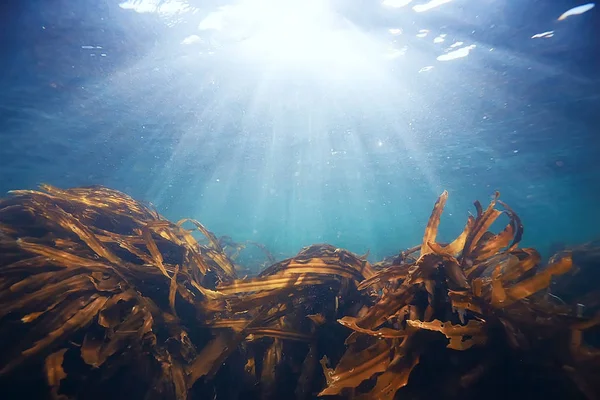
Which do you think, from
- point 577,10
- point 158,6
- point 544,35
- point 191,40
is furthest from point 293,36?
point 577,10

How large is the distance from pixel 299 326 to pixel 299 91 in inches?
543

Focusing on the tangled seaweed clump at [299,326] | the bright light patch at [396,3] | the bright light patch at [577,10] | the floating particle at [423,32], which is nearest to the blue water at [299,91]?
the floating particle at [423,32]

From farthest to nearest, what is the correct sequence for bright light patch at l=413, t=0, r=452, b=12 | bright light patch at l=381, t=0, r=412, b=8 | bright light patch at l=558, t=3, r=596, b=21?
bright light patch at l=381, t=0, r=412, b=8, bright light patch at l=413, t=0, r=452, b=12, bright light patch at l=558, t=3, r=596, b=21

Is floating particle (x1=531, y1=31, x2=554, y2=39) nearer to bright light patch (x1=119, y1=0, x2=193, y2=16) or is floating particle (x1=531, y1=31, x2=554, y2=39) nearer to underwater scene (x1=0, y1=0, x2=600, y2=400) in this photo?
underwater scene (x1=0, y1=0, x2=600, y2=400)

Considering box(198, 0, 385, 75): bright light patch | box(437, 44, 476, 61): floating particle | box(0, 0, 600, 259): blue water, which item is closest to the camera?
box(0, 0, 600, 259): blue water

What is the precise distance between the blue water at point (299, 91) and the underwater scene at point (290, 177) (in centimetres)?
11

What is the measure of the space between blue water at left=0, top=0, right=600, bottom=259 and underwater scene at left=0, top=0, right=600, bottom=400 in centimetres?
11

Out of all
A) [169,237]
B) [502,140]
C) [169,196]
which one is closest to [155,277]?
[169,237]

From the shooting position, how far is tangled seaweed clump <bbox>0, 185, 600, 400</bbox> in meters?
1.44

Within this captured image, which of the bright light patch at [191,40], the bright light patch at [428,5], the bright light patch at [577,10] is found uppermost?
the bright light patch at [191,40]

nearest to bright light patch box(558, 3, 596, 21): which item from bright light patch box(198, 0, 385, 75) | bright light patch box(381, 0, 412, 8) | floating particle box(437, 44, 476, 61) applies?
floating particle box(437, 44, 476, 61)

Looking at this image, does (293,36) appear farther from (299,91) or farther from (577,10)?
(577,10)

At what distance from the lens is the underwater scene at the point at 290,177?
1.56 metres

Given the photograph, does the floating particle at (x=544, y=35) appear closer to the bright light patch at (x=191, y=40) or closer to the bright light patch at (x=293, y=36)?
the bright light patch at (x=293, y=36)
